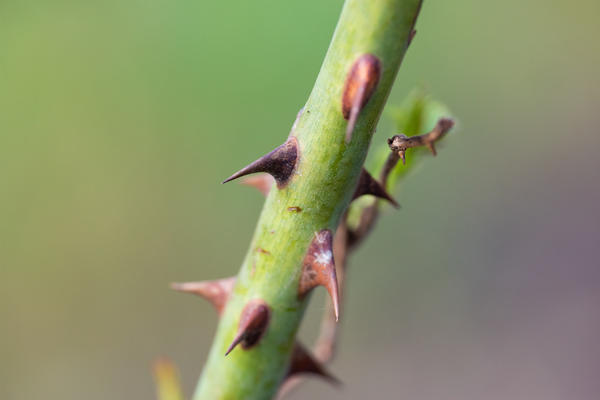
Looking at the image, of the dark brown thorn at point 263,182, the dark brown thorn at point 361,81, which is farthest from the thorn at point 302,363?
the dark brown thorn at point 361,81

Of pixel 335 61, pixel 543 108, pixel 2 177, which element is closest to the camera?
pixel 335 61

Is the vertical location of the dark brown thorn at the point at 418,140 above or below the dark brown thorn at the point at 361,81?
below

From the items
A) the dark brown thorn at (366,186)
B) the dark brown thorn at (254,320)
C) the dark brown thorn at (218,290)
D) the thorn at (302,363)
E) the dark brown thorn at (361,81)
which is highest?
the dark brown thorn at (361,81)

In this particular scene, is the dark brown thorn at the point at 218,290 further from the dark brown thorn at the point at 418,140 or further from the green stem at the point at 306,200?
the dark brown thorn at the point at 418,140

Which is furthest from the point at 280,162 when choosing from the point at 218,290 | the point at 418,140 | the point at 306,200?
the point at 218,290

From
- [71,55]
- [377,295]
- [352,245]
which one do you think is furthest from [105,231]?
[352,245]

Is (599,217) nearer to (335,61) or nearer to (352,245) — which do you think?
(352,245)

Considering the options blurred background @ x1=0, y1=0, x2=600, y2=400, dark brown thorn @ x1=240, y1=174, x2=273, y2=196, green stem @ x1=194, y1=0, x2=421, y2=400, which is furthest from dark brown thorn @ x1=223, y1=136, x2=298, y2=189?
blurred background @ x1=0, y1=0, x2=600, y2=400

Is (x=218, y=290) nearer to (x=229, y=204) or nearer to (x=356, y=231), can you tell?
(x=356, y=231)
